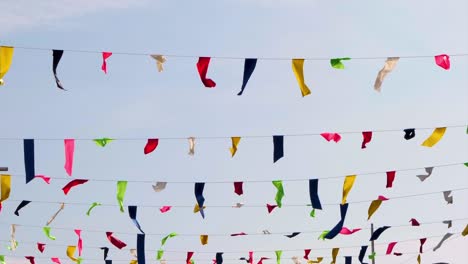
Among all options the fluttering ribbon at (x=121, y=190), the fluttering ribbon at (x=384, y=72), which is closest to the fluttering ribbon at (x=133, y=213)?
the fluttering ribbon at (x=121, y=190)

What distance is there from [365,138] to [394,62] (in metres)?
3.13

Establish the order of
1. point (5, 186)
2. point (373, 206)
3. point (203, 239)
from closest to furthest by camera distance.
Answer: point (5, 186), point (373, 206), point (203, 239)

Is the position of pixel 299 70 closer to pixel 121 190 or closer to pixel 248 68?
pixel 248 68

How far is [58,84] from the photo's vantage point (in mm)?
Answer: 18844

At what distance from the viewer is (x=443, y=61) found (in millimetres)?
19438

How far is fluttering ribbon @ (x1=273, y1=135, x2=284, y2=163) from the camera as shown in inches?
854

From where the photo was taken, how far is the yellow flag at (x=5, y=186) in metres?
22.4

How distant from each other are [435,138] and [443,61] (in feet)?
7.69

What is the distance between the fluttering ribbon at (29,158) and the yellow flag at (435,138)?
22.9 ft

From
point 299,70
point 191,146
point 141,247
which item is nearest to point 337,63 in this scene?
point 299,70

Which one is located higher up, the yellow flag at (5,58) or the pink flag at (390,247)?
the yellow flag at (5,58)

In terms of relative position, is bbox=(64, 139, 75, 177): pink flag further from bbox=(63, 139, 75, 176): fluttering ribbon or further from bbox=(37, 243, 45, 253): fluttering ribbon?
bbox=(37, 243, 45, 253): fluttering ribbon

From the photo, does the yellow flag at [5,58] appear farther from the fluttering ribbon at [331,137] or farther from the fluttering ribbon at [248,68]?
the fluttering ribbon at [331,137]

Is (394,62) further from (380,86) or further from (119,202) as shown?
(119,202)
